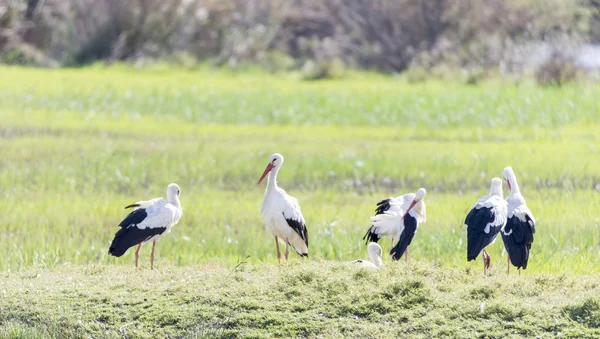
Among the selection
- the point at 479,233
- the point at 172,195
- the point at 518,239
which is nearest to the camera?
the point at 479,233

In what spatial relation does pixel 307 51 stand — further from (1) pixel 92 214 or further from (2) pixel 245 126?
(1) pixel 92 214

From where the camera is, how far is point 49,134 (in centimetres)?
2050

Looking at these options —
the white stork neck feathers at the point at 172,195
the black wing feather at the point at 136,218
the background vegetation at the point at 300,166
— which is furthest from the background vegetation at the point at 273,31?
the black wing feather at the point at 136,218

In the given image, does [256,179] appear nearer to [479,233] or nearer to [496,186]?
[496,186]

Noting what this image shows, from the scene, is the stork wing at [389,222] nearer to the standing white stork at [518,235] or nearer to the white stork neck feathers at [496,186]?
the white stork neck feathers at [496,186]

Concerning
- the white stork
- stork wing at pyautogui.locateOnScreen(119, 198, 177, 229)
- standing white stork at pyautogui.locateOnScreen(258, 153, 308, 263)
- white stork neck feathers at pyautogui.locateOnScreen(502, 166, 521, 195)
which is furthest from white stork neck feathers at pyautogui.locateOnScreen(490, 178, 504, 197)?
stork wing at pyautogui.locateOnScreen(119, 198, 177, 229)

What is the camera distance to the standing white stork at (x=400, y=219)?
29.7ft

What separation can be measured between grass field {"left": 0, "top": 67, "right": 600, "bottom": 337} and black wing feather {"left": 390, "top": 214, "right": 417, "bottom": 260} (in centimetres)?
17

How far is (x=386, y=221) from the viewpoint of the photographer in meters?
9.42

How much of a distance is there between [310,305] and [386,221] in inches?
57.9

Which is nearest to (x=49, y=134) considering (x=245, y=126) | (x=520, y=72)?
(x=245, y=126)

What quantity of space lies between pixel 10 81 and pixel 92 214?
19.3m

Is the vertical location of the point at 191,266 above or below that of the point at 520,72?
below

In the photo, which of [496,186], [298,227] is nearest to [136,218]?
[298,227]
